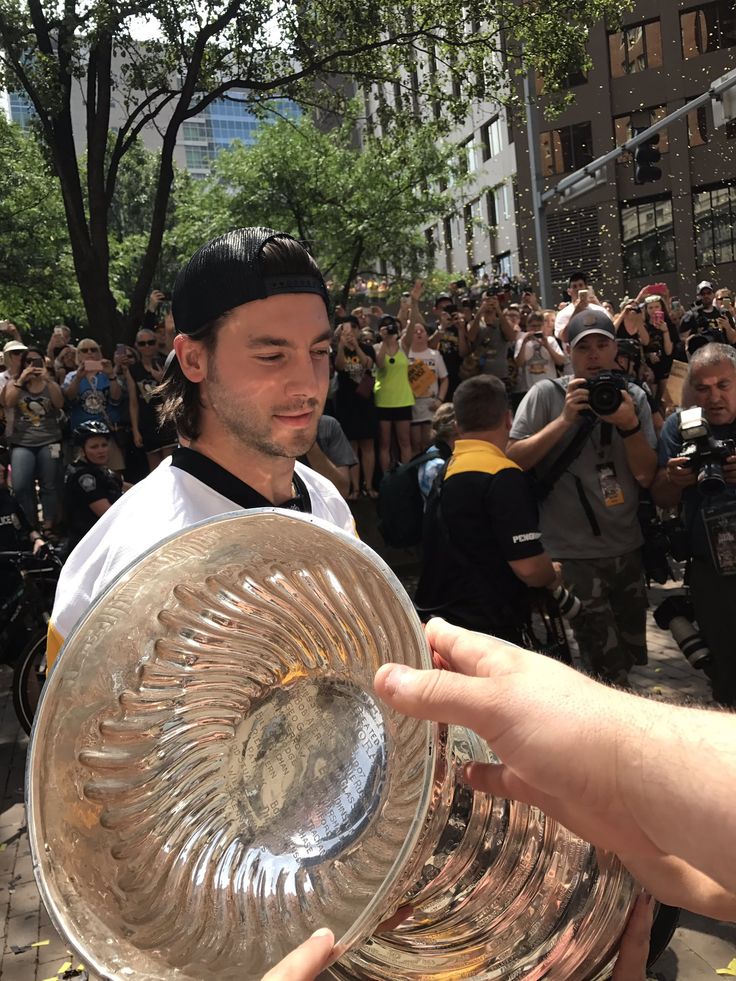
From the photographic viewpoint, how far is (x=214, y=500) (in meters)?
1.54

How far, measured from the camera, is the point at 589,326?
14.9ft

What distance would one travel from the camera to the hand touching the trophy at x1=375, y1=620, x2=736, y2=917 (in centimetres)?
70

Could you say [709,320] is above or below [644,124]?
below

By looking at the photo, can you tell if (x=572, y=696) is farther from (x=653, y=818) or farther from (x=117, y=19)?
(x=117, y=19)

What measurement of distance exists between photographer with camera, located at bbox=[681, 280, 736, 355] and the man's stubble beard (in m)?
9.23

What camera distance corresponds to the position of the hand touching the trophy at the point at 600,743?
2.30 feet

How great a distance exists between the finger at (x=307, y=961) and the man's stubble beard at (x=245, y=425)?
3.05 feet

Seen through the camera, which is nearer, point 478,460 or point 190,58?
point 478,460

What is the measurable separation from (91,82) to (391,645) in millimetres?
12002

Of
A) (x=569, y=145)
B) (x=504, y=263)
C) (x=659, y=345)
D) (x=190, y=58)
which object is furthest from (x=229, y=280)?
(x=504, y=263)

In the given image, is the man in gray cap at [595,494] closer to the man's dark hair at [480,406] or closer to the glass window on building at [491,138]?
the man's dark hair at [480,406]

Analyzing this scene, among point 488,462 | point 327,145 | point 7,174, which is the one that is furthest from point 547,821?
point 327,145

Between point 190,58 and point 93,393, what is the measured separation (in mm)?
5776

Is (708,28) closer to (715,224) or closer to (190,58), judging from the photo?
(715,224)
